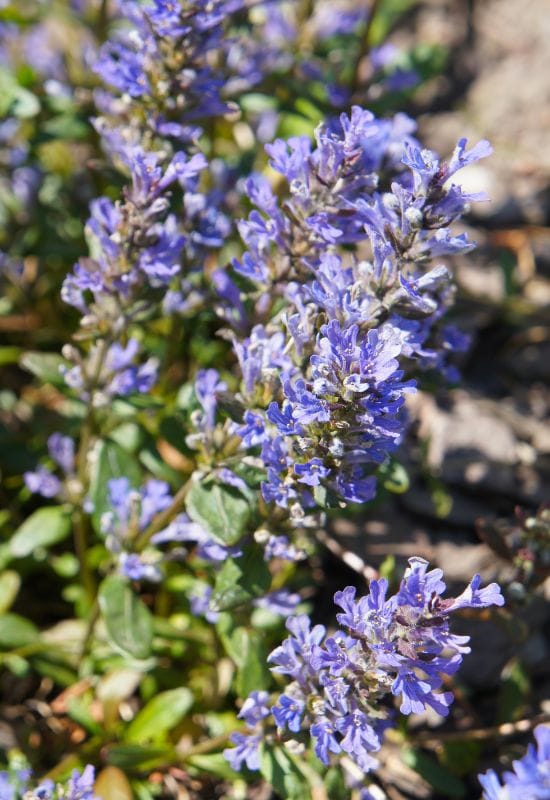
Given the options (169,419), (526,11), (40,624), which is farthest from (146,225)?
(526,11)

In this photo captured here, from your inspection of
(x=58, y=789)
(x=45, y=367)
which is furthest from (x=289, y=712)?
(x=45, y=367)

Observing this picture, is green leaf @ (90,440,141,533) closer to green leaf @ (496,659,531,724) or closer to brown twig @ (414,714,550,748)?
brown twig @ (414,714,550,748)

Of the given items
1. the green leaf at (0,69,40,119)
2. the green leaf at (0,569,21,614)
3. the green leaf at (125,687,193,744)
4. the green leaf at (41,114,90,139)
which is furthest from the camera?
the green leaf at (41,114,90,139)

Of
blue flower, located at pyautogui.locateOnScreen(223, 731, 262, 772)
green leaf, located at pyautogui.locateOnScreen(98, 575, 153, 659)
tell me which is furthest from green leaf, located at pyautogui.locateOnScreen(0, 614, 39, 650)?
blue flower, located at pyautogui.locateOnScreen(223, 731, 262, 772)

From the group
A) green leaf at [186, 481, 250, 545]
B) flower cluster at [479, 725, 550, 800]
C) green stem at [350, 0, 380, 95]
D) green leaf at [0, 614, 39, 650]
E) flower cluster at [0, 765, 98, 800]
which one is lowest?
green leaf at [0, 614, 39, 650]

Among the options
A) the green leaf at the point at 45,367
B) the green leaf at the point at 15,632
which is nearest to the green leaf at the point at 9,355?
the green leaf at the point at 45,367

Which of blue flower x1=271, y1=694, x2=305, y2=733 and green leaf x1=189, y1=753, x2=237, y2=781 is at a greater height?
blue flower x1=271, y1=694, x2=305, y2=733

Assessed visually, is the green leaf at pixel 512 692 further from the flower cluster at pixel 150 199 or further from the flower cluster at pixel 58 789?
the flower cluster at pixel 150 199
